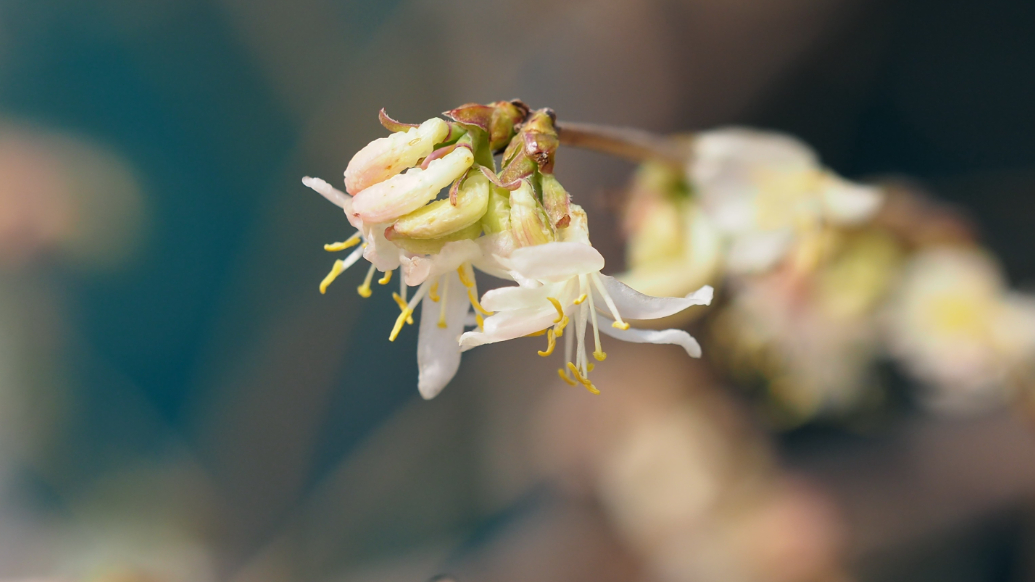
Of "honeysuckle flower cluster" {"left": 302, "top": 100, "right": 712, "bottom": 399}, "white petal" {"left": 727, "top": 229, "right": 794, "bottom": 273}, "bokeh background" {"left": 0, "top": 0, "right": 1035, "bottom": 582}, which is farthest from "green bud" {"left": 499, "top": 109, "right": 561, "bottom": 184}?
"bokeh background" {"left": 0, "top": 0, "right": 1035, "bottom": 582}

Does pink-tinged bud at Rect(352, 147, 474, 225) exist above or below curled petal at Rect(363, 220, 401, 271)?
above

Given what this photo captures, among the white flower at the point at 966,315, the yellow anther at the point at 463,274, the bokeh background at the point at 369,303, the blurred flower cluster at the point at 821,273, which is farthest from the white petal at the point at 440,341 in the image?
the bokeh background at the point at 369,303

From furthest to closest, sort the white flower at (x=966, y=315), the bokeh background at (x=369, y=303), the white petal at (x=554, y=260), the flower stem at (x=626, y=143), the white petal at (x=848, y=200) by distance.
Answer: the bokeh background at (x=369, y=303) < the white flower at (x=966, y=315) < the white petal at (x=848, y=200) < the flower stem at (x=626, y=143) < the white petal at (x=554, y=260)

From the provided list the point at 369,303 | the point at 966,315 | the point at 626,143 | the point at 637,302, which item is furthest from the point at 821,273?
the point at 369,303

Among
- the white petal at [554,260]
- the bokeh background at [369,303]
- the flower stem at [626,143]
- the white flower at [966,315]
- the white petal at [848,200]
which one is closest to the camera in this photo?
the white petal at [554,260]

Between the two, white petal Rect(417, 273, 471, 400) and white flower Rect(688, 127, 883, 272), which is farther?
white flower Rect(688, 127, 883, 272)

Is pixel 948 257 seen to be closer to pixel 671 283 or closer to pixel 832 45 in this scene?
pixel 671 283

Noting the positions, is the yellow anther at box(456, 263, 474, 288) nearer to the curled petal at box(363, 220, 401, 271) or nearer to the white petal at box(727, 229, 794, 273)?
the curled petal at box(363, 220, 401, 271)

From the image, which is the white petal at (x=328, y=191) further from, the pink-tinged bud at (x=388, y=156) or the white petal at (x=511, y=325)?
the white petal at (x=511, y=325)
